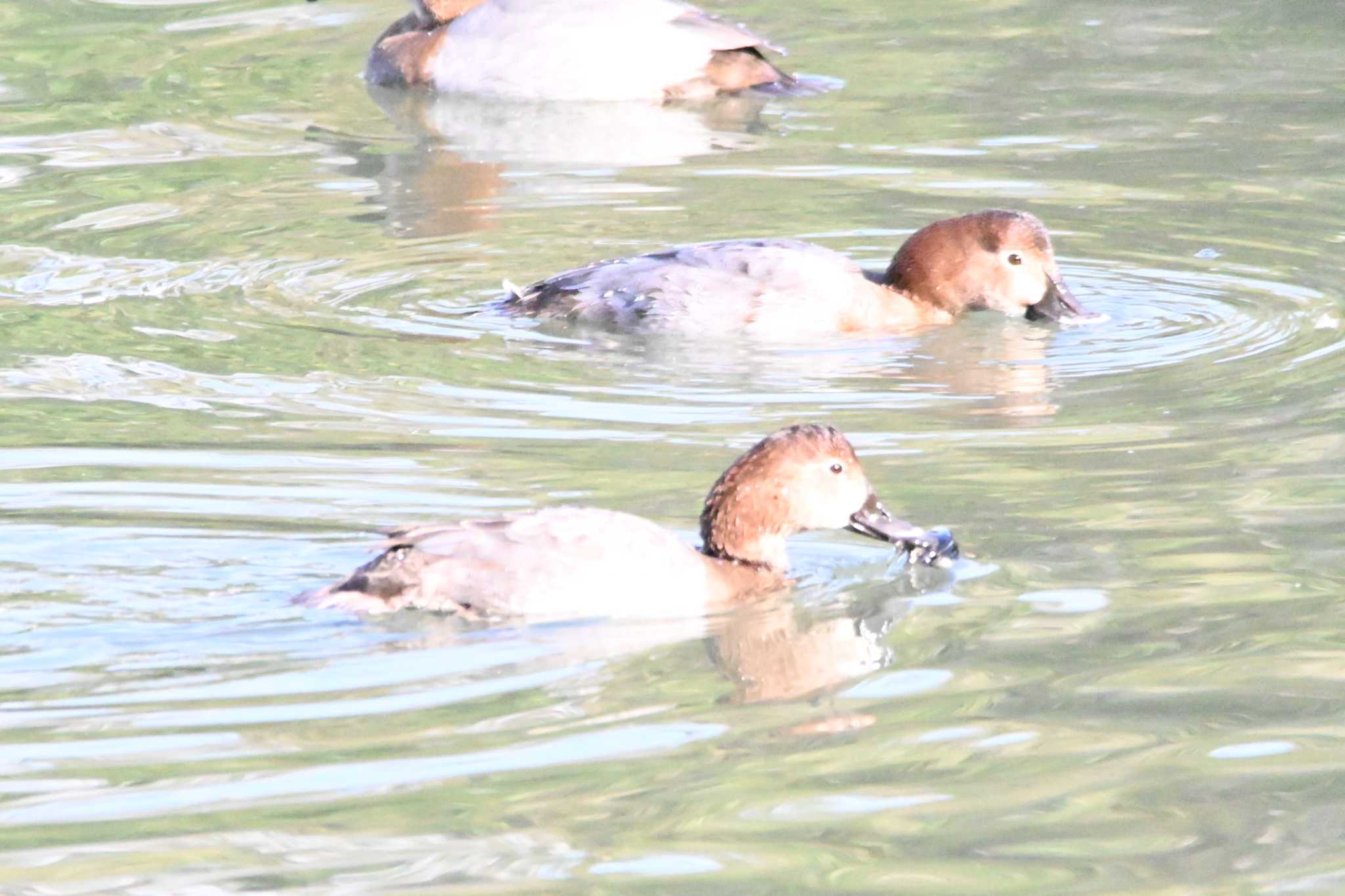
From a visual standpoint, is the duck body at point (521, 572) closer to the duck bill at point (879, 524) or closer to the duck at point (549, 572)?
the duck at point (549, 572)

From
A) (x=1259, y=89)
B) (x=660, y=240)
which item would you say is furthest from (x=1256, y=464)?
(x=1259, y=89)

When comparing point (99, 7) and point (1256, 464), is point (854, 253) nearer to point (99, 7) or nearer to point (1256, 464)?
point (1256, 464)

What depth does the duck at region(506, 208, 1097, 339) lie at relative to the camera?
29.5ft

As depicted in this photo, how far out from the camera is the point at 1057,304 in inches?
366

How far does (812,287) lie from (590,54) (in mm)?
5510

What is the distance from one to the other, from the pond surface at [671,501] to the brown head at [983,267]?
5.8 inches

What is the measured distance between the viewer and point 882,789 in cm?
488

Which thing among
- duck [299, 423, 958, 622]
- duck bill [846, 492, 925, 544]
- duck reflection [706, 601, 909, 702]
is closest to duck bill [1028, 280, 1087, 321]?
duck bill [846, 492, 925, 544]

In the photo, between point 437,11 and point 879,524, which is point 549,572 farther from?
point 437,11

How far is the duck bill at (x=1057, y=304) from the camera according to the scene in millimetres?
9281

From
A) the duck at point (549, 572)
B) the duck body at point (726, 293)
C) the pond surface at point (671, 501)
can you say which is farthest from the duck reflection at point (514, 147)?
the duck at point (549, 572)

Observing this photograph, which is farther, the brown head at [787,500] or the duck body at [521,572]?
the brown head at [787,500]

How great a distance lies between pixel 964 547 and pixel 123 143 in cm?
796

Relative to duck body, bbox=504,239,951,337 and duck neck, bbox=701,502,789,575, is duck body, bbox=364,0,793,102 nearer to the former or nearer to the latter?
duck body, bbox=504,239,951,337
